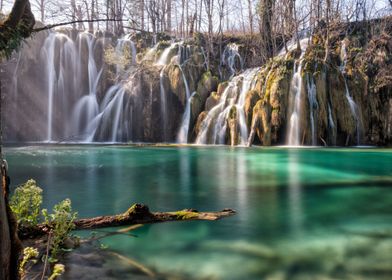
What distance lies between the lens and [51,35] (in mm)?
31672

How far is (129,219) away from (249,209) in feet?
8.85

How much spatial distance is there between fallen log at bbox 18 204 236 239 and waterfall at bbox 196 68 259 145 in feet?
62.0

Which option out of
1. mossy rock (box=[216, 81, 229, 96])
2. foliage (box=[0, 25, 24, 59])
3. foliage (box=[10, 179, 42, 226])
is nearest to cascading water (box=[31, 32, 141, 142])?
mossy rock (box=[216, 81, 229, 96])

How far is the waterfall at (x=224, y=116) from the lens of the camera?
81.9ft

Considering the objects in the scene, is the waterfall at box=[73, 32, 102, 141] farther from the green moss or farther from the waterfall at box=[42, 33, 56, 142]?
the green moss

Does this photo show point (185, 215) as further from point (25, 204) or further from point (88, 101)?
point (88, 101)

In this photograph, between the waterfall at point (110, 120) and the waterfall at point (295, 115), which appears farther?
the waterfall at point (110, 120)

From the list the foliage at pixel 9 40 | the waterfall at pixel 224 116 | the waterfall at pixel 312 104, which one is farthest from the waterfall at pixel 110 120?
the foliage at pixel 9 40

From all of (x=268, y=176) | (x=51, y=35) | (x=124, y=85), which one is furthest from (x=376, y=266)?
(x=51, y=35)

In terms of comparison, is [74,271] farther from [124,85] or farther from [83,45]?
[83,45]

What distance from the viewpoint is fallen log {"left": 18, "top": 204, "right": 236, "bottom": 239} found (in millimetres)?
4535

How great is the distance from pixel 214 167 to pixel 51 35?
24.6 metres

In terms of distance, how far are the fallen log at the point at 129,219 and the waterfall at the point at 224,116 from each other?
18.9 m

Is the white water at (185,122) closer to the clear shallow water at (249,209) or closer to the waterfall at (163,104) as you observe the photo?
the waterfall at (163,104)
